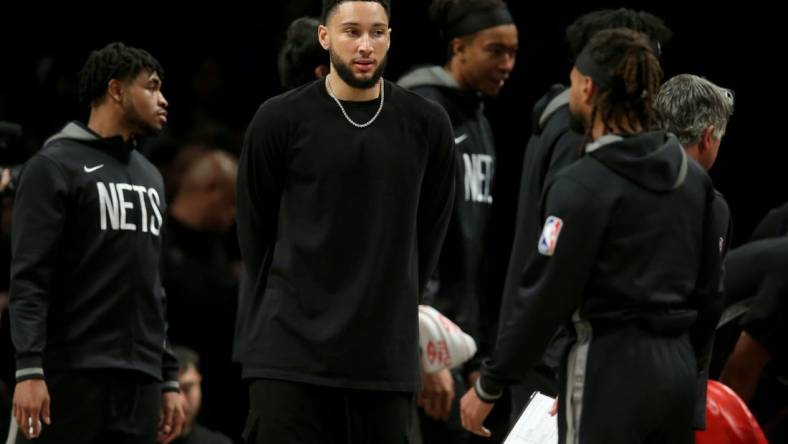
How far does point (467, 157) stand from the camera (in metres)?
5.85

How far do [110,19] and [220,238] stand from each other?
180cm

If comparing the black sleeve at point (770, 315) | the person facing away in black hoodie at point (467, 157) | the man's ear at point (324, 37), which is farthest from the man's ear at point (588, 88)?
the black sleeve at point (770, 315)

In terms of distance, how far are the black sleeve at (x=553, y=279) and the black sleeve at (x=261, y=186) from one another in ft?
2.36

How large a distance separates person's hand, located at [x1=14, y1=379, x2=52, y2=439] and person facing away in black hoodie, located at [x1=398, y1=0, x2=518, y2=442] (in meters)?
1.30

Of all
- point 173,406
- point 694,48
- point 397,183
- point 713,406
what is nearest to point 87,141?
point 173,406

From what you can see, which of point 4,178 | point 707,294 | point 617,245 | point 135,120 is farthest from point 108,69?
point 707,294

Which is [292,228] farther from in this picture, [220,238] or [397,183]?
[220,238]

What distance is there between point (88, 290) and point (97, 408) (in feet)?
1.21

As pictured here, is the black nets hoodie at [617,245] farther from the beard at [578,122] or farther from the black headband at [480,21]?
the black headband at [480,21]

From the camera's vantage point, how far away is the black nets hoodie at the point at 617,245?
4.01 m

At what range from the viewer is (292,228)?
4387 millimetres

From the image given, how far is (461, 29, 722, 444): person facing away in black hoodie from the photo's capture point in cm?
402

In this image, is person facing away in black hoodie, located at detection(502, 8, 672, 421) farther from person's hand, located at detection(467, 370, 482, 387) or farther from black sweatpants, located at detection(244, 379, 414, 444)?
black sweatpants, located at detection(244, 379, 414, 444)

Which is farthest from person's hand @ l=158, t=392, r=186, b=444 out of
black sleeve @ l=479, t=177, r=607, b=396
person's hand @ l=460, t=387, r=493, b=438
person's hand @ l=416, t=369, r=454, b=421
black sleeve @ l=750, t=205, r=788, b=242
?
black sleeve @ l=750, t=205, r=788, b=242
